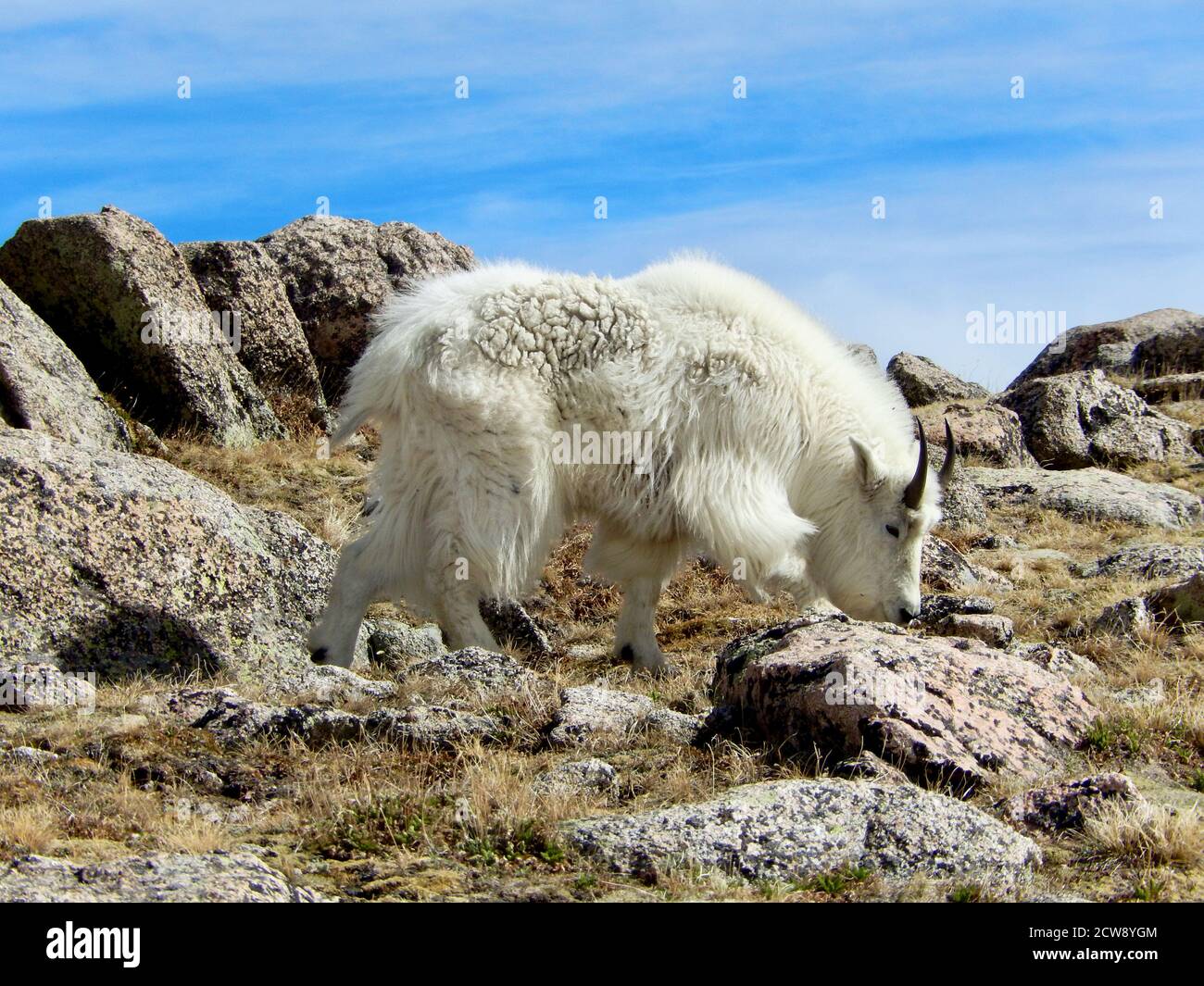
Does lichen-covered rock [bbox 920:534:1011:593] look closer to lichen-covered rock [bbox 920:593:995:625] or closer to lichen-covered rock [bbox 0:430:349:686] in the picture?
lichen-covered rock [bbox 920:593:995:625]

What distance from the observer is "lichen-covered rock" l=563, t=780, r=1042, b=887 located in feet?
14.7

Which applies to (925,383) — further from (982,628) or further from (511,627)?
(982,628)

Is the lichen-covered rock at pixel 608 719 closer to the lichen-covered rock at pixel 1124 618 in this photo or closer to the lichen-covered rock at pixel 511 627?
the lichen-covered rock at pixel 511 627

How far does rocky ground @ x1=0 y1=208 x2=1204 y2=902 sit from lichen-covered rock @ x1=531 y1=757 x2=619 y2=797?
0.05ft

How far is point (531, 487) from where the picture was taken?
25.9ft

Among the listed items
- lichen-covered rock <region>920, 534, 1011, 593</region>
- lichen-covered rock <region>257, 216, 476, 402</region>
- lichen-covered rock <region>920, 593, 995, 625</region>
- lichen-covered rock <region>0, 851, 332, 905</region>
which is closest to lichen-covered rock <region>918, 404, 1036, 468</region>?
lichen-covered rock <region>920, 534, 1011, 593</region>

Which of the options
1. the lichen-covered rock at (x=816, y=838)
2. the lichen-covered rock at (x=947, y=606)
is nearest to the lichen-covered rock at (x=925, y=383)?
the lichen-covered rock at (x=947, y=606)

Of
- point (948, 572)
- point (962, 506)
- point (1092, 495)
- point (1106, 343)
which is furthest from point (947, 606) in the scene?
point (1106, 343)

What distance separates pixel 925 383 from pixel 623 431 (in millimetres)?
10737

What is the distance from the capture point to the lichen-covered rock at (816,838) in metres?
4.48

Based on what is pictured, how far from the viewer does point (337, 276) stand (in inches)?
566
